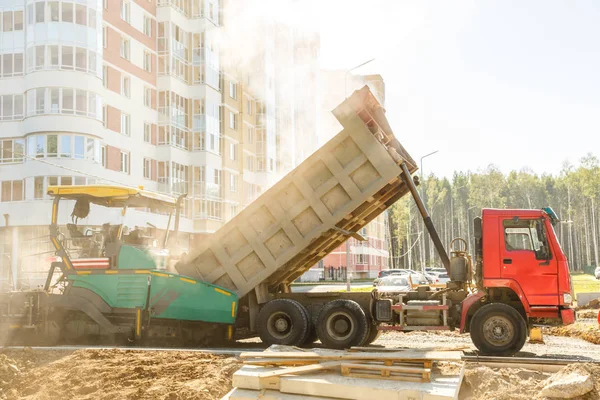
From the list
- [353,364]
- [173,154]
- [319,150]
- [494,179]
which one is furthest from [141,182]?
[494,179]

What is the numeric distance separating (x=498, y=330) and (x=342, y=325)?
3076mm

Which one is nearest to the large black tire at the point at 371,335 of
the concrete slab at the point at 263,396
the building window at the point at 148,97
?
the concrete slab at the point at 263,396

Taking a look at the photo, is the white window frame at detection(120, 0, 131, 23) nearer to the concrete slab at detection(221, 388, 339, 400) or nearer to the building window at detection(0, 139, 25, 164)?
the building window at detection(0, 139, 25, 164)

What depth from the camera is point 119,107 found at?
39.1 meters

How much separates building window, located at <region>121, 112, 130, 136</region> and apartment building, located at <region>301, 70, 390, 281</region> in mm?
12341

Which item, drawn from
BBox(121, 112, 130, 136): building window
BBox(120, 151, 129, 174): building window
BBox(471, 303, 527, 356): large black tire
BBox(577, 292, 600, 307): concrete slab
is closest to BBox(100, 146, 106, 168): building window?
BBox(120, 151, 129, 174): building window

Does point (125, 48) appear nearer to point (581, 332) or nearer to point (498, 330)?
point (581, 332)

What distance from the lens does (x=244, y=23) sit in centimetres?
4088

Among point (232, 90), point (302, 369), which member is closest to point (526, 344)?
point (302, 369)

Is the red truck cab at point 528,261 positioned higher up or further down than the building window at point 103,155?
further down

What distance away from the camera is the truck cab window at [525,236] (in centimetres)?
1235

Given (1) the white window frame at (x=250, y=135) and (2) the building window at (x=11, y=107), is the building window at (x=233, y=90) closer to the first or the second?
(1) the white window frame at (x=250, y=135)

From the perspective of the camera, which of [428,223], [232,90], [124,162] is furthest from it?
[232,90]

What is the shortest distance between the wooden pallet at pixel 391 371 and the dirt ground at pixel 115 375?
2.10 metres
